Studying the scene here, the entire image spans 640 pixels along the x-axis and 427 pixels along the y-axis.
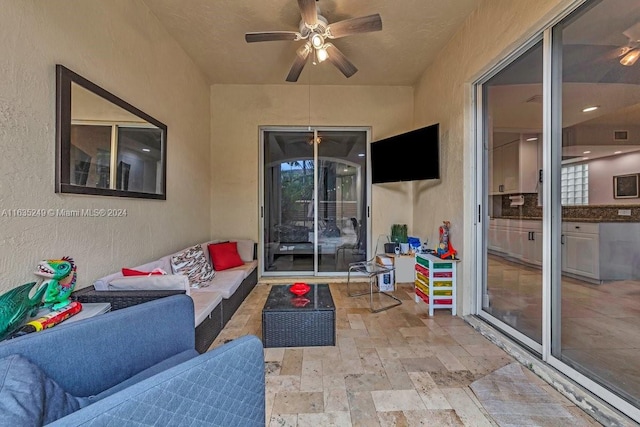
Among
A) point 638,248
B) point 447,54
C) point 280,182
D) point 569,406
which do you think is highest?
point 447,54

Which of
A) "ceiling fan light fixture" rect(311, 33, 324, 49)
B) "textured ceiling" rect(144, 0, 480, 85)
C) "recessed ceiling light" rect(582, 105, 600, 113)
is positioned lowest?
"recessed ceiling light" rect(582, 105, 600, 113)

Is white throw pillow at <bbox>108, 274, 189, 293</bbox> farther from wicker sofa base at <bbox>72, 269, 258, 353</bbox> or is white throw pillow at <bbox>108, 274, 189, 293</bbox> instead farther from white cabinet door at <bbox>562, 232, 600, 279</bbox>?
white cabinet door at <bbox>562, 232, 600, 279</bbox>

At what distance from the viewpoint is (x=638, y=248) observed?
1590 millimetres

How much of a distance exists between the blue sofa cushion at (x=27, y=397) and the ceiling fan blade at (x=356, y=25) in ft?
9.23

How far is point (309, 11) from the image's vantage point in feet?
7.54

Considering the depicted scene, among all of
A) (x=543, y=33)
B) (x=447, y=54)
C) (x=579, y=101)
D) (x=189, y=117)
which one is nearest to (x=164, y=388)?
(x=579, y=101)

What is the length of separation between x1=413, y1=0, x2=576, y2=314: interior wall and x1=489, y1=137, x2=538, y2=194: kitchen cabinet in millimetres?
227

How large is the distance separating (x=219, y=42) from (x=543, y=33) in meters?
3.15

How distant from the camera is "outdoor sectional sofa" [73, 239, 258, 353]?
184 centimetres

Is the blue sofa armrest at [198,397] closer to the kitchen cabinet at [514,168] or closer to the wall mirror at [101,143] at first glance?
the wall mirror at [101,143]

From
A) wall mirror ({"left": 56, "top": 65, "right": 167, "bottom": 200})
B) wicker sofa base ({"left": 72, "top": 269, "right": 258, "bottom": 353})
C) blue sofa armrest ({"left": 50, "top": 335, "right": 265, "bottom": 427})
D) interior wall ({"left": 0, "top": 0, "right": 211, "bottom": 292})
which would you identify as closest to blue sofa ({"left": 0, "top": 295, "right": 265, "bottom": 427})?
blue sofa armrest ({"left": 50, "top": 335, "right": 265, "bottom": 427})

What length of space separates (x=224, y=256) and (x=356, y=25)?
2.99 m

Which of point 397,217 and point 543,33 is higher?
point 543,33

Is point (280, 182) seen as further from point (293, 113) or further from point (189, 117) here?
point (189, 117)
